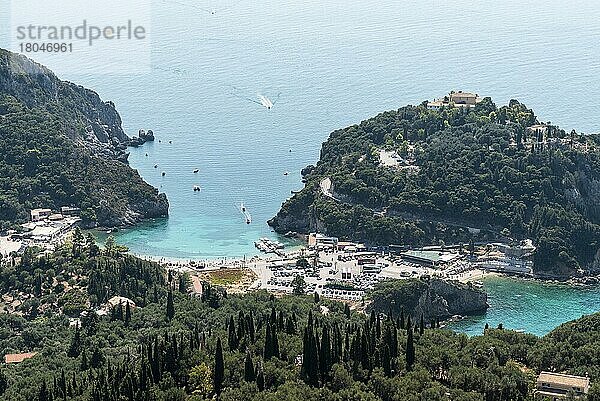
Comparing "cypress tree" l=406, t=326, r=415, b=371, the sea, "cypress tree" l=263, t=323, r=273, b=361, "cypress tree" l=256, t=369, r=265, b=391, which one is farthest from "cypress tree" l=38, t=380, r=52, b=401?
the sea

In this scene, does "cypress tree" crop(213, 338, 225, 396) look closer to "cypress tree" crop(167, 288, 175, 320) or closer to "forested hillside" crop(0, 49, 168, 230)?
"cypress tree" crop(167, 288, 175, 320)

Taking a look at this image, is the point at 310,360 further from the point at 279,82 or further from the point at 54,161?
the point at 279,82

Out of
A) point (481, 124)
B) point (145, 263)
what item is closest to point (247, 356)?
point (145, 263)

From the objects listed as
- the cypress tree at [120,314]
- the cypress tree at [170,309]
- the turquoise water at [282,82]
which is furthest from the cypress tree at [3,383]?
the turquoise water at [282,82]

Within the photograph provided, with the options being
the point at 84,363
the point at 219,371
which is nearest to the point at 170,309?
the point at 84,363

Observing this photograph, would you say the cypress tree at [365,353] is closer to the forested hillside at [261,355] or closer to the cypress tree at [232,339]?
the forested hillside at [261,355]

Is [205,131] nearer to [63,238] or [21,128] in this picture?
[21,128]
